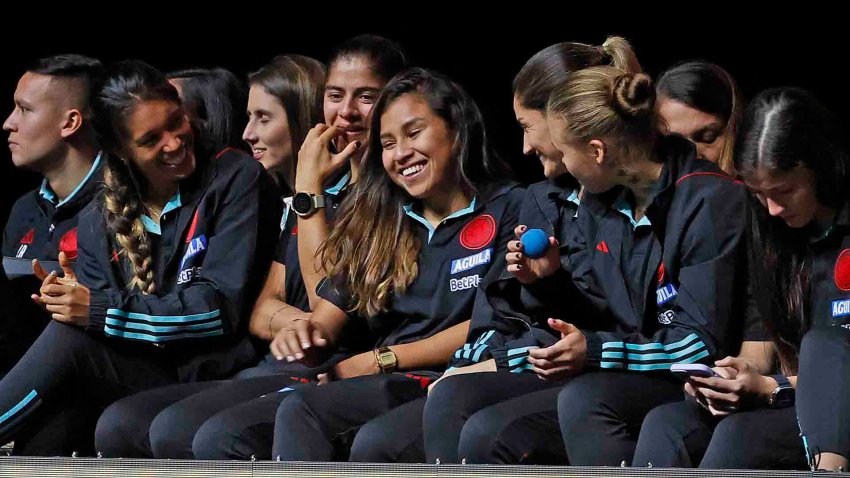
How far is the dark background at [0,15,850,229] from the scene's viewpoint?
3.19m

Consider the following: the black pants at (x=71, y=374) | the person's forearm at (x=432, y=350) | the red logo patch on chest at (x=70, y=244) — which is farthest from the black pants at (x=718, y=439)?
the red logo patch on chest at (x=70, y=244)

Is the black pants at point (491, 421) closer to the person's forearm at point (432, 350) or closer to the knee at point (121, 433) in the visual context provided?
the person's forearm at point (432, 350)

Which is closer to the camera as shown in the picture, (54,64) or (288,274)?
(288,274)

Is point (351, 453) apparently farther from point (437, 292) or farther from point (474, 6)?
point (474, 6)

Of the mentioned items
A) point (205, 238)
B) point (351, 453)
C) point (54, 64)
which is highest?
point (54, 64)

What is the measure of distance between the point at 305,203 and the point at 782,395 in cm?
131

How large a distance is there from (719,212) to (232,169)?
4.08ft

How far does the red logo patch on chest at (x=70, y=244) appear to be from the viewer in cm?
363

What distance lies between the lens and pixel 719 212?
255 centimetres

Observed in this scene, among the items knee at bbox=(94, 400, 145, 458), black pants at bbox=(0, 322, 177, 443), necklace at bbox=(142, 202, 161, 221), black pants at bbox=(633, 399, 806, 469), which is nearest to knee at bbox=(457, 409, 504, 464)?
black pants at bbox=(633, 399, 806, 469)

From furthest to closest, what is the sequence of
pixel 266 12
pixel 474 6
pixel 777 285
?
Result: pixel 266 12
pixel 474 6
pixel 777 285

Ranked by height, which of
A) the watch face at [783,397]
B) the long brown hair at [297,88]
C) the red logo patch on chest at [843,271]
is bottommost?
the watch face at [783,397]

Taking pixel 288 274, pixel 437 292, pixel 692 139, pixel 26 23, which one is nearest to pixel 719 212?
pixel 692 139

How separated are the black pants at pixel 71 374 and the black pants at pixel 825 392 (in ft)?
5.24
